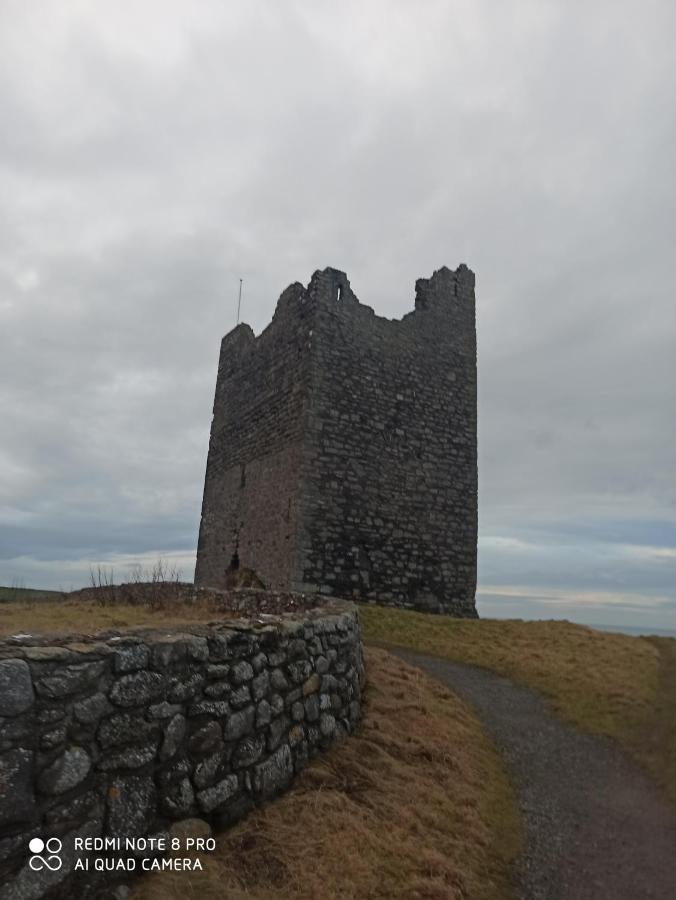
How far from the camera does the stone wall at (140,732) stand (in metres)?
3.65

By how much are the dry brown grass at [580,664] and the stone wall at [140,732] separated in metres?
5.75

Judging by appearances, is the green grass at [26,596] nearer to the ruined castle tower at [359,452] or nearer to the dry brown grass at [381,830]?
the ruined castle tower at [359,452]

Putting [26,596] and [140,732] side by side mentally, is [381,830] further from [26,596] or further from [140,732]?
[26,596]

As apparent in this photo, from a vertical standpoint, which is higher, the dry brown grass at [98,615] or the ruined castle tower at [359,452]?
the ruined castle tower at [359,452]

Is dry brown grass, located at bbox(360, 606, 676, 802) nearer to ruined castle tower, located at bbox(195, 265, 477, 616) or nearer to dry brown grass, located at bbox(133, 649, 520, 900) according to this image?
ruined castle tower, located at bbox(195, 265, 477, 616)

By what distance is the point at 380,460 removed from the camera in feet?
62.3

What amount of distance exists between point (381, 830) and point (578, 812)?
10.1 ft

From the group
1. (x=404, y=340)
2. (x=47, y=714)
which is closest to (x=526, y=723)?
(x=47, y=714)

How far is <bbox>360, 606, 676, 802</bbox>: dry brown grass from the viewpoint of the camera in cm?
1039

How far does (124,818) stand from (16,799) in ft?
2.84

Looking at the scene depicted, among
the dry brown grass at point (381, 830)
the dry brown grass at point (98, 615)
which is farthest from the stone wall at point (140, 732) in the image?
the dry brown grass at point (98, 615)

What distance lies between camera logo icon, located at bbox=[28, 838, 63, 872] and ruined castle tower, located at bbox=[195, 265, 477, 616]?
13266mm

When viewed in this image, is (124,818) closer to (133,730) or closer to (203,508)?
(133,730)

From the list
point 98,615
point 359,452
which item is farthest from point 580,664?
point 98,615
